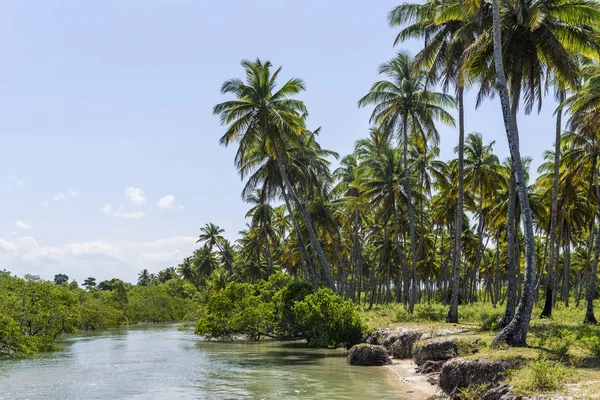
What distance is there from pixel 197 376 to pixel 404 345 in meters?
8.99

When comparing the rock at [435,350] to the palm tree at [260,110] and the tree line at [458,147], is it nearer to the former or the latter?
the tree line at [458,147]

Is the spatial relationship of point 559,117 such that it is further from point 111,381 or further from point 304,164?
point 111,381

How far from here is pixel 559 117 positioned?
23.9 m

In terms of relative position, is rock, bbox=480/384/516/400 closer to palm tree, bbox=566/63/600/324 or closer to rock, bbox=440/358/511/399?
rock, bbox=440/358/511/399

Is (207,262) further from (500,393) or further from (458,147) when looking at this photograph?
(500,393)

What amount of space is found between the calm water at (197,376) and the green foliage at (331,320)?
99 centimetres

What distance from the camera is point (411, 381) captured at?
1722 centimetres

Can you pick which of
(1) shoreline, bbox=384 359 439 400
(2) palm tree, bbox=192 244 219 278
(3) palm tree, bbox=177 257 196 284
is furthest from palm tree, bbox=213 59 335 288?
(3) palm tree, bbox=177 257 196 284

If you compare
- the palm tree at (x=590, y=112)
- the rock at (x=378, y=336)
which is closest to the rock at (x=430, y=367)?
the palm tree at (x=590, y=112)

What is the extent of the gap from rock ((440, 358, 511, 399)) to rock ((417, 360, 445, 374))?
3.63m

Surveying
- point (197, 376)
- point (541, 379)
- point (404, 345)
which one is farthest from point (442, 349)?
point (197, 376)

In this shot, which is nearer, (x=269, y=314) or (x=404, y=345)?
(x=404, y=345)

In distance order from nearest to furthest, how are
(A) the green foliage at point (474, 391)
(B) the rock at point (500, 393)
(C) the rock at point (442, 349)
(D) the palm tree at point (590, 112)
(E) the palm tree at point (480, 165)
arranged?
1. (B) the rock at point (500, 393)
2. (A) the green foliage at point (474, 391)
3. (C) the rock at point (442, 349)
4. (D) the palm tree at point (590, 112)
5. (E) the palm tree at point (480, 165)

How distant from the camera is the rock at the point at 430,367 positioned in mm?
17102
